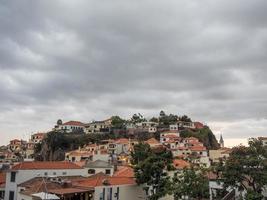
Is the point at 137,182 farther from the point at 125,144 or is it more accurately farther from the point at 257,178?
the point at 125,144

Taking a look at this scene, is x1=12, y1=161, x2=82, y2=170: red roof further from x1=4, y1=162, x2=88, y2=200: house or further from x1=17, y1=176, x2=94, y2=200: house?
x1=17, y1=176, x2=94, y2=200: house

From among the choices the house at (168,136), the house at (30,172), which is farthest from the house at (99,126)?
the house at (30,172)

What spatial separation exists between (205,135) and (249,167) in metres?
90.0

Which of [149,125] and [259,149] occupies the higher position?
[149,125]

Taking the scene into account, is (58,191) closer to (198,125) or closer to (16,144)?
(198,125)

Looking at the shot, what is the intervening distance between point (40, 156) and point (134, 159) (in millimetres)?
70701

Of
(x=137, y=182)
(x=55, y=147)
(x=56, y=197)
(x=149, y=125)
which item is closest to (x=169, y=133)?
(x=149, y=125)

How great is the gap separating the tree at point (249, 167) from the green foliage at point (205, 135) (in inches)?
3401

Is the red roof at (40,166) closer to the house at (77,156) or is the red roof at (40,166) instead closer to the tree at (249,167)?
the tree at (249,167)

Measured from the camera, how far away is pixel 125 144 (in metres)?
104

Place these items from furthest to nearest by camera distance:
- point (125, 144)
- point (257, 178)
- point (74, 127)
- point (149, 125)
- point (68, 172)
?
point (74, 127), point (149, 125), point (125, 144), point (68, 172), point (257, 178)

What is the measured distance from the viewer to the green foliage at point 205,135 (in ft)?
373

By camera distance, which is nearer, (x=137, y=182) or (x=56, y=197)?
(x=56, y=197)

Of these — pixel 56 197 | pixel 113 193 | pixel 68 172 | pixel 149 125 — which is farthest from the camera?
pixel 149 125
